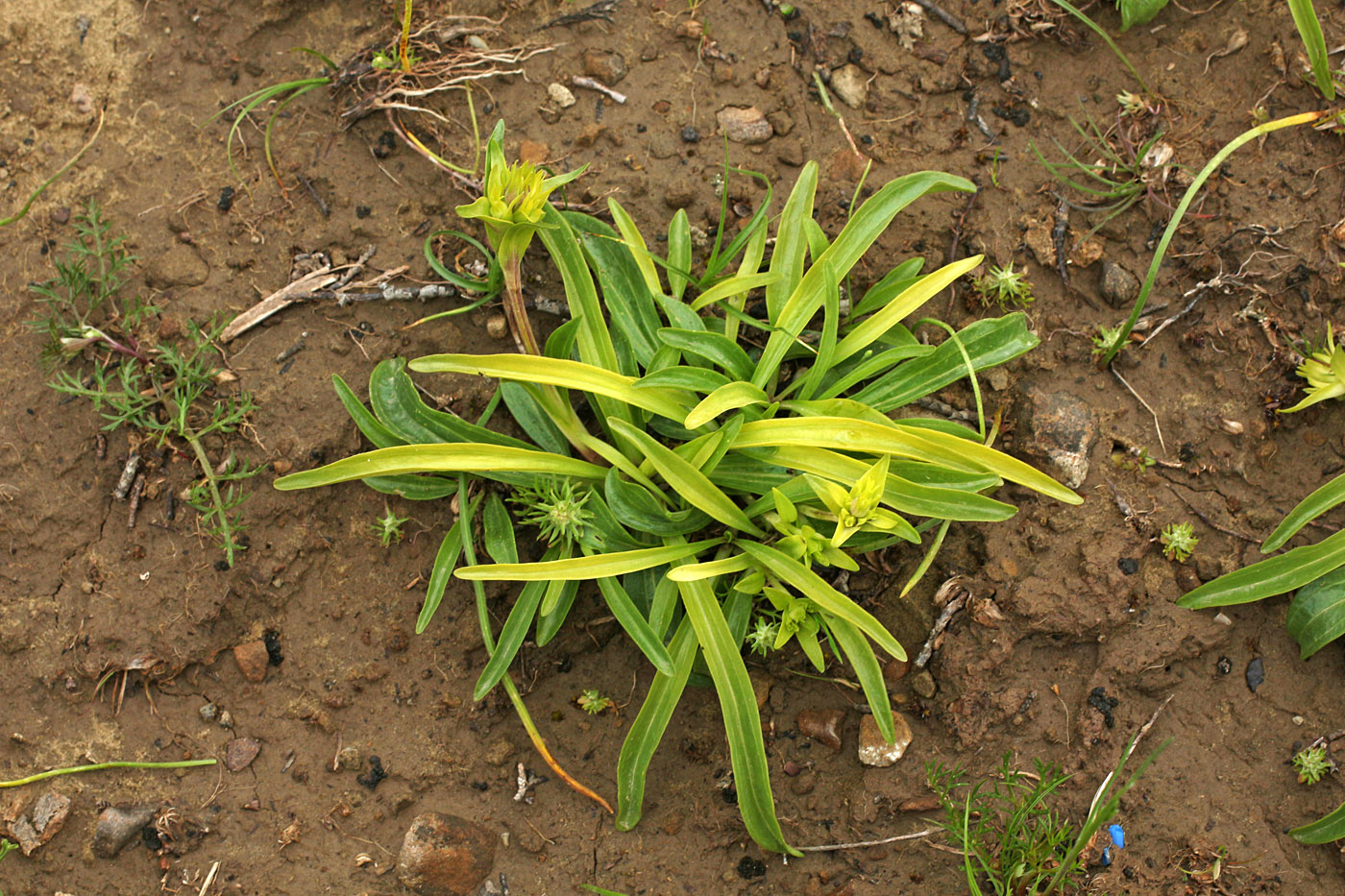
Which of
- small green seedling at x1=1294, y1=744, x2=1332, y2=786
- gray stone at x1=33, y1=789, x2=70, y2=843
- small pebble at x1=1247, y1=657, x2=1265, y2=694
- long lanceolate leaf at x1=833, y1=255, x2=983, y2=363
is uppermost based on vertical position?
long lanceolate leaf at x1=833, y1=255, x2=983, y2=363

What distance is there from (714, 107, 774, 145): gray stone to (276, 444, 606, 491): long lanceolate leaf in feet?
3.94

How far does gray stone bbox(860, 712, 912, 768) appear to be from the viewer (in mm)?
2461

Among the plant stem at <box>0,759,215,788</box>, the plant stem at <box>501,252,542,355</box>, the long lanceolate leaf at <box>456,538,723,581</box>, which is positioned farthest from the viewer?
the plant stem at <box>0,759,215,788</box>

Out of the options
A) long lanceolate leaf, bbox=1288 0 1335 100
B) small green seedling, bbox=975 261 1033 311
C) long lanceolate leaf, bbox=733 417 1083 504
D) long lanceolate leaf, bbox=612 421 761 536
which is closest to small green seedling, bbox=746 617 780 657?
long lanceolate leaf, bbox=612 421 761 536

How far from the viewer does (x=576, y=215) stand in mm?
2531

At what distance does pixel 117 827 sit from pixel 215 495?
0.96 meters

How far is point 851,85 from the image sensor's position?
2.82 m

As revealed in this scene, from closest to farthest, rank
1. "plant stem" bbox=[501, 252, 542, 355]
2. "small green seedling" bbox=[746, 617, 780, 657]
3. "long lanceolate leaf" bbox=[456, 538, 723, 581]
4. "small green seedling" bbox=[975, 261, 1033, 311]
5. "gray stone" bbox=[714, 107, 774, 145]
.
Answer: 1. "long lanceolate leaf" bbox=[456, 538, 723, 581]
2. "plant stem" bbox=[501, 252, 542, 355]
3. "small green seedling" bbox=[746, 617, 780, 657]
4. "small green seedling" bbox=[975, 261, 1033, 311]
5. "gray stone" bbox=[714, 107, 774, 145]

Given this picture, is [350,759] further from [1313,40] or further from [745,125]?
[1313,40]

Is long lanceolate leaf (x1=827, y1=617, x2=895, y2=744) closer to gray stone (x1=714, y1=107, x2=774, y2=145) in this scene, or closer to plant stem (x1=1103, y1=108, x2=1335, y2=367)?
plant stem (x1=1103, y1=108, x2=1335, y2=367)

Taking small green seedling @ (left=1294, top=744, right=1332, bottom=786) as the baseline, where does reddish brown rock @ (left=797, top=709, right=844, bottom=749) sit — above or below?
above

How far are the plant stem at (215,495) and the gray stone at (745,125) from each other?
183cm

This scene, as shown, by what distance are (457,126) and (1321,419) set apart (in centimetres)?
274

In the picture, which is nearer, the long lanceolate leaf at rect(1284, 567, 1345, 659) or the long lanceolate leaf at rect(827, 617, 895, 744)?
the long lanceolate leaf at rect(827, 617, 895, 744)
